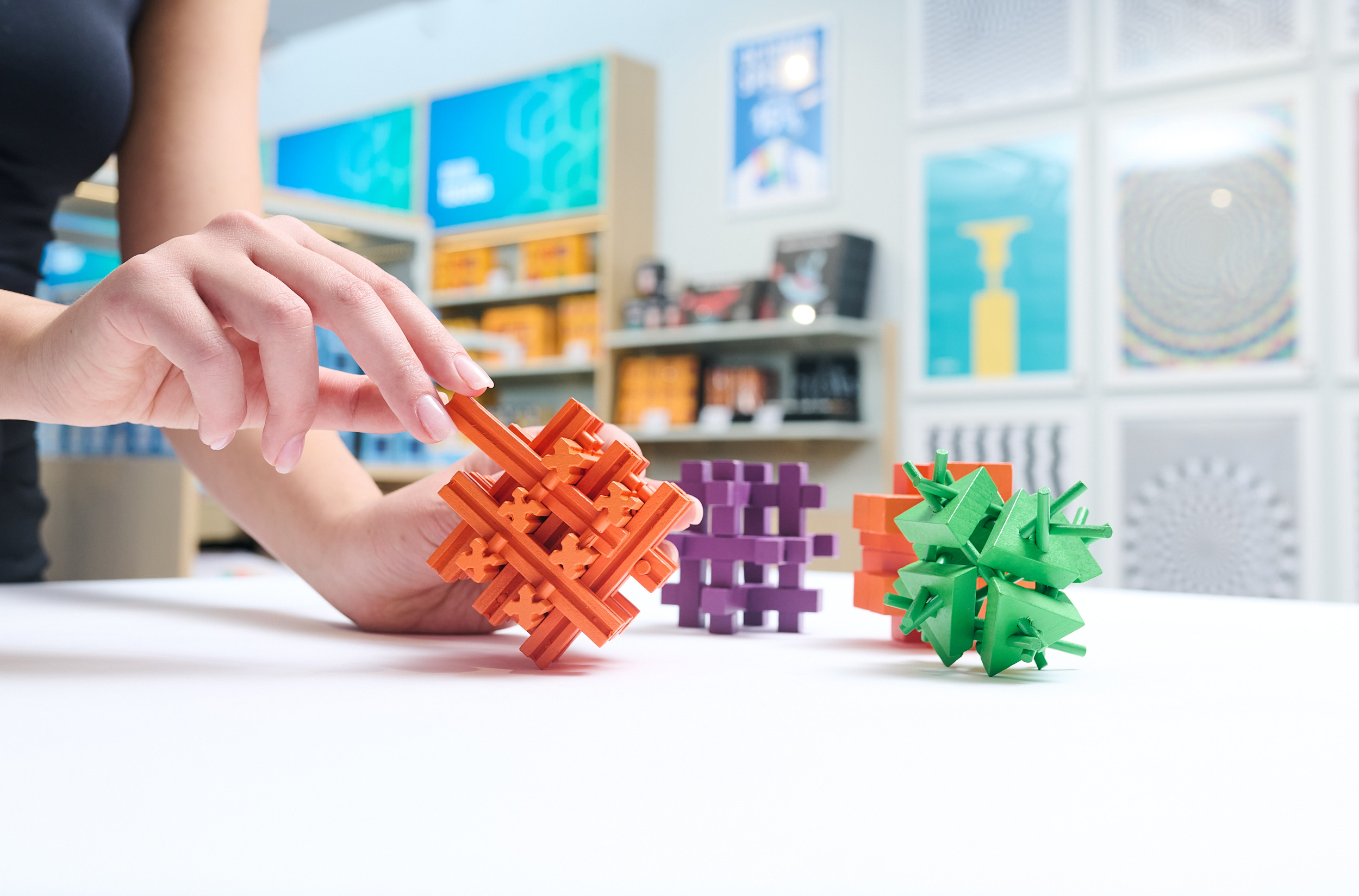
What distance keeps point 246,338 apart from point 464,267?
4.67 meters

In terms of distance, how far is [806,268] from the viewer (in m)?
4.14

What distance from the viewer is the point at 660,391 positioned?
451cm

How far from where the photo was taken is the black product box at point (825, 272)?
4035 millimetres

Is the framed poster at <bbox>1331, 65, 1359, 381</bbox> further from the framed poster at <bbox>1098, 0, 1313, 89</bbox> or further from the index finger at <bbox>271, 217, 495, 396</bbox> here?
the index finger at <bbox>271, 217, 495, 396</bbox>

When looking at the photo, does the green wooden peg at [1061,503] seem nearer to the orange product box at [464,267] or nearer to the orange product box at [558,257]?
the orange product box at [558,257]

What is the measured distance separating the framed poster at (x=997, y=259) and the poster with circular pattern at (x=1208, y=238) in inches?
7.7

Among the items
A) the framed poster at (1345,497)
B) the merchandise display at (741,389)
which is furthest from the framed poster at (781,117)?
the framed poster at (1345,497)

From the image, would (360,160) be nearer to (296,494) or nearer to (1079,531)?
(296,494)

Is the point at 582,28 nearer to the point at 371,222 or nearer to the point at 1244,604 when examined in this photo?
the point at 371,222

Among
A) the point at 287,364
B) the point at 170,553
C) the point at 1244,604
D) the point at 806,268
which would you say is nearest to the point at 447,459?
the point at 170,553

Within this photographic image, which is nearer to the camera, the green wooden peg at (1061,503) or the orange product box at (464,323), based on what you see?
the green wooden peg at (1061,503)

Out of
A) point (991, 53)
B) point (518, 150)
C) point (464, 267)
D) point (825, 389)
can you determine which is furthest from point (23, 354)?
point (464, 267)

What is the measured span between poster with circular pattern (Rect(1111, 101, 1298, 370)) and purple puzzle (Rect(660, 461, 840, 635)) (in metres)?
3.23

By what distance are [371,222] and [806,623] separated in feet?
8.02
